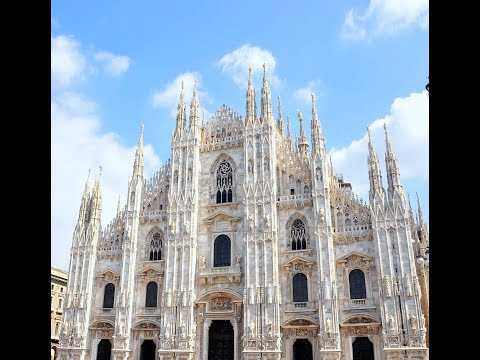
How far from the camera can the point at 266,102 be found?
3416cm

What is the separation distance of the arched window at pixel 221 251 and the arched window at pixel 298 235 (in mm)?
5034

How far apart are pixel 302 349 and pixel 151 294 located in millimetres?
12273

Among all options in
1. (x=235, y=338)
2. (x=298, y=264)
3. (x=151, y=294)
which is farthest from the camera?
(x=151, y=294)

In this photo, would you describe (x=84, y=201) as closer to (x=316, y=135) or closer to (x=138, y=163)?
(x=138, y=163)

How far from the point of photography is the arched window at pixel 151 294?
3216cm

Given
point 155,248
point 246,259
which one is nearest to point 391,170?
point 246,259

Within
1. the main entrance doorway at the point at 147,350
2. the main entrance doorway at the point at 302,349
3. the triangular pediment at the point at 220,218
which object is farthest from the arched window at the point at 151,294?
the main entrance doorway at the point at 302,349

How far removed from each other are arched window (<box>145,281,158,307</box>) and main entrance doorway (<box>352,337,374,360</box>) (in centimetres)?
1488

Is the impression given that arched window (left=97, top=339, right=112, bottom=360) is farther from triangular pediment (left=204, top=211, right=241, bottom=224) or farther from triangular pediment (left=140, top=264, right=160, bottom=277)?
triangular pediment (left=204, top=211, right=241, bottom=224)

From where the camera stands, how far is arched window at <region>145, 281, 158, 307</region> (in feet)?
105

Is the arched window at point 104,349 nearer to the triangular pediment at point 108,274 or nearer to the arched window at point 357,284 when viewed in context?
the triangular pediment at point 108,274
